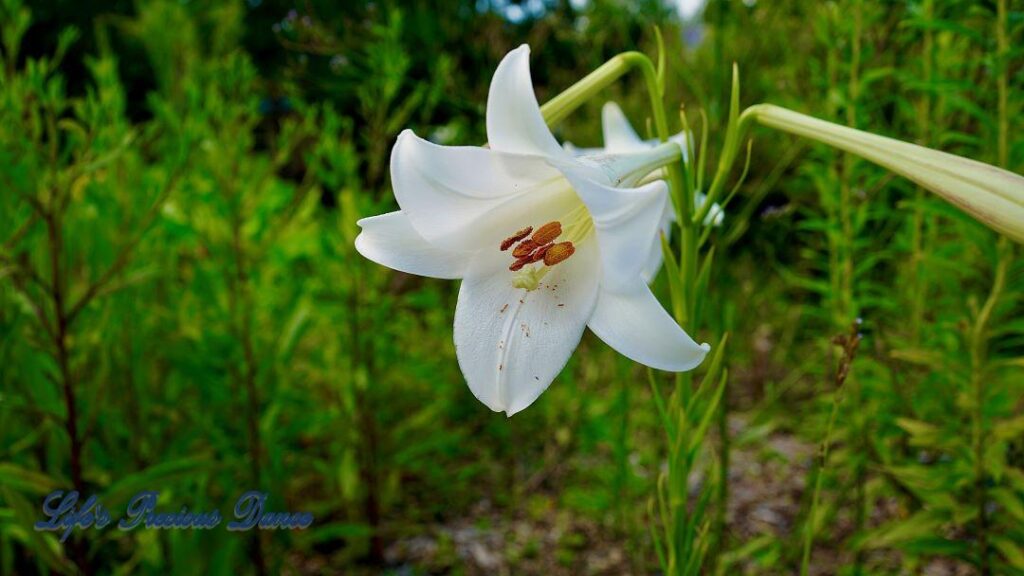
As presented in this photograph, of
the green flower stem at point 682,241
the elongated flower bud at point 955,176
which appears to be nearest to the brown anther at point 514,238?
the green flower stem at point 682,241

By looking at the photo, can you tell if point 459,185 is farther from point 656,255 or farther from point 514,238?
point 656,255

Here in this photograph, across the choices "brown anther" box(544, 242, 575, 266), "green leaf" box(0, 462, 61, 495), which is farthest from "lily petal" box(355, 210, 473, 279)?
"green leaf" box(0, 462, 61, 495)

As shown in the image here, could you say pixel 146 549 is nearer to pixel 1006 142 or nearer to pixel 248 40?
pixel 1006 142

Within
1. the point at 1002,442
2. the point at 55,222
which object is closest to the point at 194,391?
the point at 55,222

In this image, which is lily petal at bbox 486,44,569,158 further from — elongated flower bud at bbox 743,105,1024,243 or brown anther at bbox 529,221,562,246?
elongated flower bud at bbox 743,105,1024,243

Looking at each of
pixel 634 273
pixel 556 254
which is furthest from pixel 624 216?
pixel 556 254
